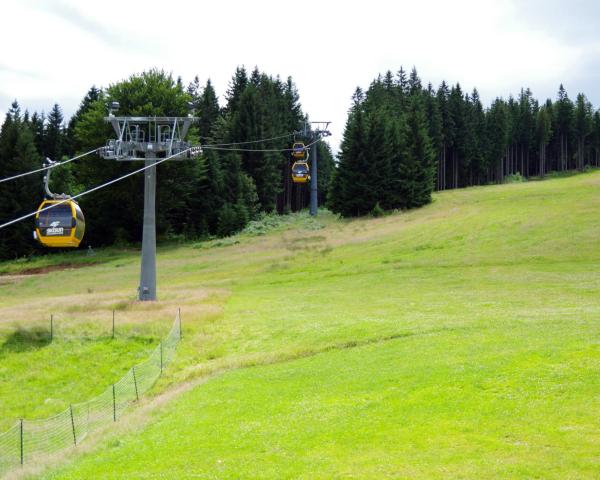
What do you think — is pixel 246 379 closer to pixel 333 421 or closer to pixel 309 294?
pixel 333 421

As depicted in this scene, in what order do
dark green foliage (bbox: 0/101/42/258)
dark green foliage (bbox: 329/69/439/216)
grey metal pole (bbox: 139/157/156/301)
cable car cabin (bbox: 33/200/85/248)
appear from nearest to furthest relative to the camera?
cable car cabin (bbox: 33/200/85/248), grey metal pole (bbox: 139/157/156/301), dark green foliage (bbox: 0/101/42/258), dark green foliage (bbox: 329/69/439/216)

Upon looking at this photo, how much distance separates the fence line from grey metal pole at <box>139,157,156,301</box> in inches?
471

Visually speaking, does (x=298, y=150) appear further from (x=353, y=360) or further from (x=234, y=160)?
(x=353, y=360)

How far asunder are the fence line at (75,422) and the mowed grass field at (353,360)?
949mm

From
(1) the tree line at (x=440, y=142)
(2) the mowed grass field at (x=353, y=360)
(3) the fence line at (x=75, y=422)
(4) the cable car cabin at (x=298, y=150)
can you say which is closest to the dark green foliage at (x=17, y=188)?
(2) the mowed grass field at (x=353, y=360)

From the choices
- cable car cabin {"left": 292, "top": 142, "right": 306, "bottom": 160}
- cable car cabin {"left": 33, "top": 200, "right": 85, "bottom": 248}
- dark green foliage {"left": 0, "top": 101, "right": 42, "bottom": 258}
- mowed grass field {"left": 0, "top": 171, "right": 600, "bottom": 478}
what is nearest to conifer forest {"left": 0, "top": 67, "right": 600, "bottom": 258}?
dark green foliage {"left": 0, "top": 101, "right": 42, "bottom": 258}

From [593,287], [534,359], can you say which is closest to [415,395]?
[534,359]

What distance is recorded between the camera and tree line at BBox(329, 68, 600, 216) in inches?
3415

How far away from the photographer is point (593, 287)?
35.8 meters

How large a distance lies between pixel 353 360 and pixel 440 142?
333ft

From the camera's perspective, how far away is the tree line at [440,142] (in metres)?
86.8


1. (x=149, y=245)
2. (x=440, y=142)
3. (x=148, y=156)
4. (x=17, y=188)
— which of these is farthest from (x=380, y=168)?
(x=149, y=245)

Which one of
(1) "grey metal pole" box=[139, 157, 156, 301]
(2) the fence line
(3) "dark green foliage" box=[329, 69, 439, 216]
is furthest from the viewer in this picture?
(3) "dark green foliage" box=[329, 69, 439, 216]

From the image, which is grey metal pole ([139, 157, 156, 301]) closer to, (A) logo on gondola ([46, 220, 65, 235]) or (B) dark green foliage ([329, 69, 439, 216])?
(A) logo on gondola ([46, 220, 65, 235])
